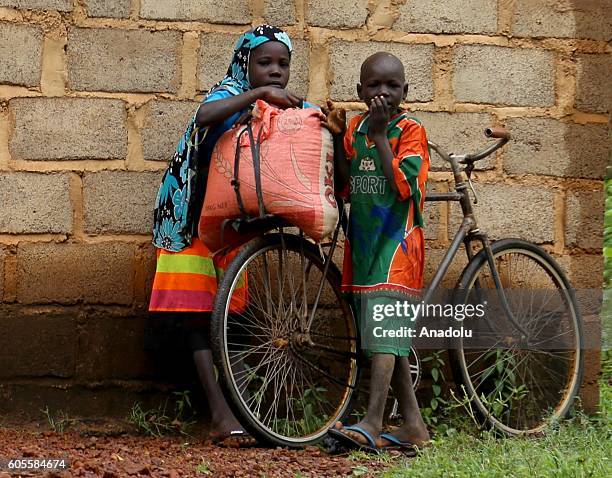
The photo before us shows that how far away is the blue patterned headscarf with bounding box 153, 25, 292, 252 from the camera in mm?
4617

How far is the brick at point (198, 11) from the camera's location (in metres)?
5.02

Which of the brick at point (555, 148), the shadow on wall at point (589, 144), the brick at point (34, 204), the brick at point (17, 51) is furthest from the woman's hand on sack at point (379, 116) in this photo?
the brick at point (17, 51)

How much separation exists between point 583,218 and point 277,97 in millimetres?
1795

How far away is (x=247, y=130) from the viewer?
4.37 meters

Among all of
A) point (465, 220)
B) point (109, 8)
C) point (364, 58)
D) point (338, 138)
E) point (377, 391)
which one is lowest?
point (377, 391)

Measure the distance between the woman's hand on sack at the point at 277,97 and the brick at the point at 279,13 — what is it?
2.41 ft

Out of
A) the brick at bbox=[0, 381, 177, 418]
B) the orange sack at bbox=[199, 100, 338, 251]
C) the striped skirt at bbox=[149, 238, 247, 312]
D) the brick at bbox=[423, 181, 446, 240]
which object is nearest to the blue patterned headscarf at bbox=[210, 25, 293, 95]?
the orange sack at bbox=[199, 100, 338, 251]

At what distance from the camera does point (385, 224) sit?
447 cm

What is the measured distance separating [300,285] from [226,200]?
0.71 m

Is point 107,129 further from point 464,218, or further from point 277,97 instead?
point 464,218

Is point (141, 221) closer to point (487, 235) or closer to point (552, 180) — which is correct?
point (487, 235)

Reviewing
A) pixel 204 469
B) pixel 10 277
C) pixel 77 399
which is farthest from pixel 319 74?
pixel 204 469

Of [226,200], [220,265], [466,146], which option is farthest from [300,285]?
[466,146]

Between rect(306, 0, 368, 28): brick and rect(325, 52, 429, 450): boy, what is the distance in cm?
70
